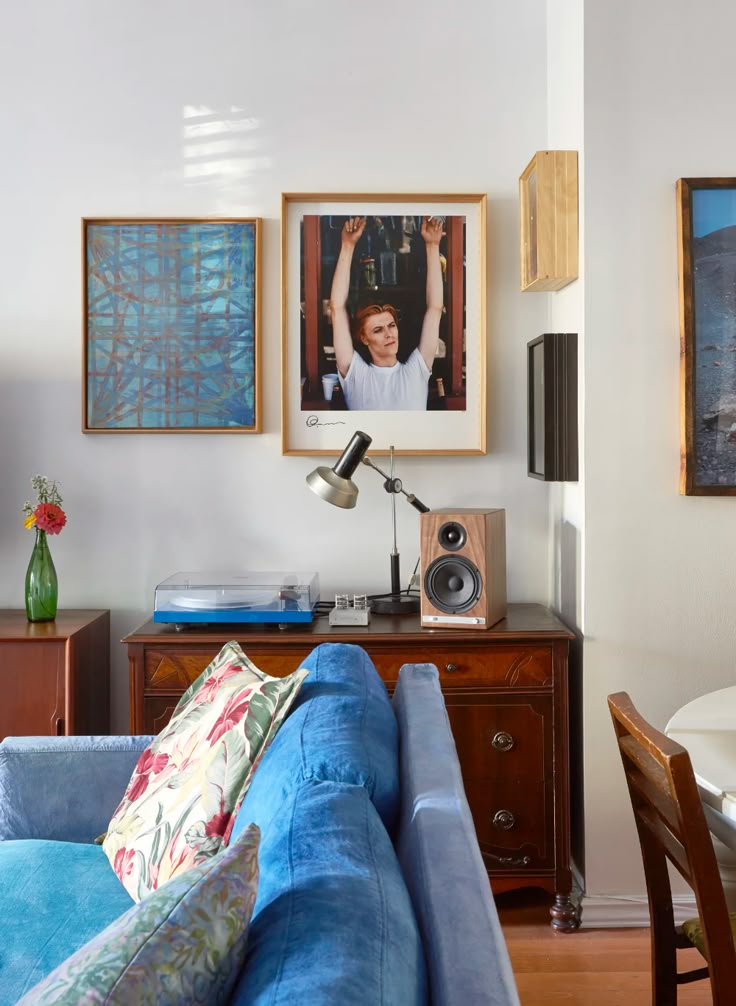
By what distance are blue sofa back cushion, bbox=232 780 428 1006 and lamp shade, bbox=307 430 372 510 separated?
1.58 meters

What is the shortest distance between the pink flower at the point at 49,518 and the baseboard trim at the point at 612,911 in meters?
1.85

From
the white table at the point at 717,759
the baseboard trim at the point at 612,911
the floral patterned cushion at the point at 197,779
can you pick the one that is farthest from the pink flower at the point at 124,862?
the baseboard trim at the point at 612,911

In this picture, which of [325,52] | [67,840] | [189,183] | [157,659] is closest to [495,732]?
[157,659]

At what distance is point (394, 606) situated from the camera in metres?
3.02

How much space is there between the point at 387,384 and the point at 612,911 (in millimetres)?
1675

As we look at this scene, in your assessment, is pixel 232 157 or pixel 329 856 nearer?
pixel 329 856

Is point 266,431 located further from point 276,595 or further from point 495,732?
point 495,732

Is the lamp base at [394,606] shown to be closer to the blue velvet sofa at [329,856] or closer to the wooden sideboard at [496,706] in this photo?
the wooden sideboard at [496,706]

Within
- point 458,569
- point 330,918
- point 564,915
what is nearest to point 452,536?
point 458,569

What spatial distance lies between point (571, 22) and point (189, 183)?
1246 mm

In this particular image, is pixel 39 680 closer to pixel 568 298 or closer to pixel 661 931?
pixel 661 931

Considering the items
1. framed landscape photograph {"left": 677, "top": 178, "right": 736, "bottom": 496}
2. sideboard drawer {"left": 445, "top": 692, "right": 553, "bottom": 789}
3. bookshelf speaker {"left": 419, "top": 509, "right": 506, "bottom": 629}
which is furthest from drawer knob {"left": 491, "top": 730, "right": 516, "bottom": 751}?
framed landscape photograph {"left": 677, "top": 178, "right": 736, "bottom": 496}

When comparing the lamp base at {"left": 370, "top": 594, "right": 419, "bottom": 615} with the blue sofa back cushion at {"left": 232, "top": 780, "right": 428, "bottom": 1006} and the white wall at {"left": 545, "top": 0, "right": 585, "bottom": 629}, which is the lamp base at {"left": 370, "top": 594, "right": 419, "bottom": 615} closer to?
the white wall at {"left": 545, "top": 0, "right": 585, "bottom": 629}

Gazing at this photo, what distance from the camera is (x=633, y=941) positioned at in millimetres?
2715
